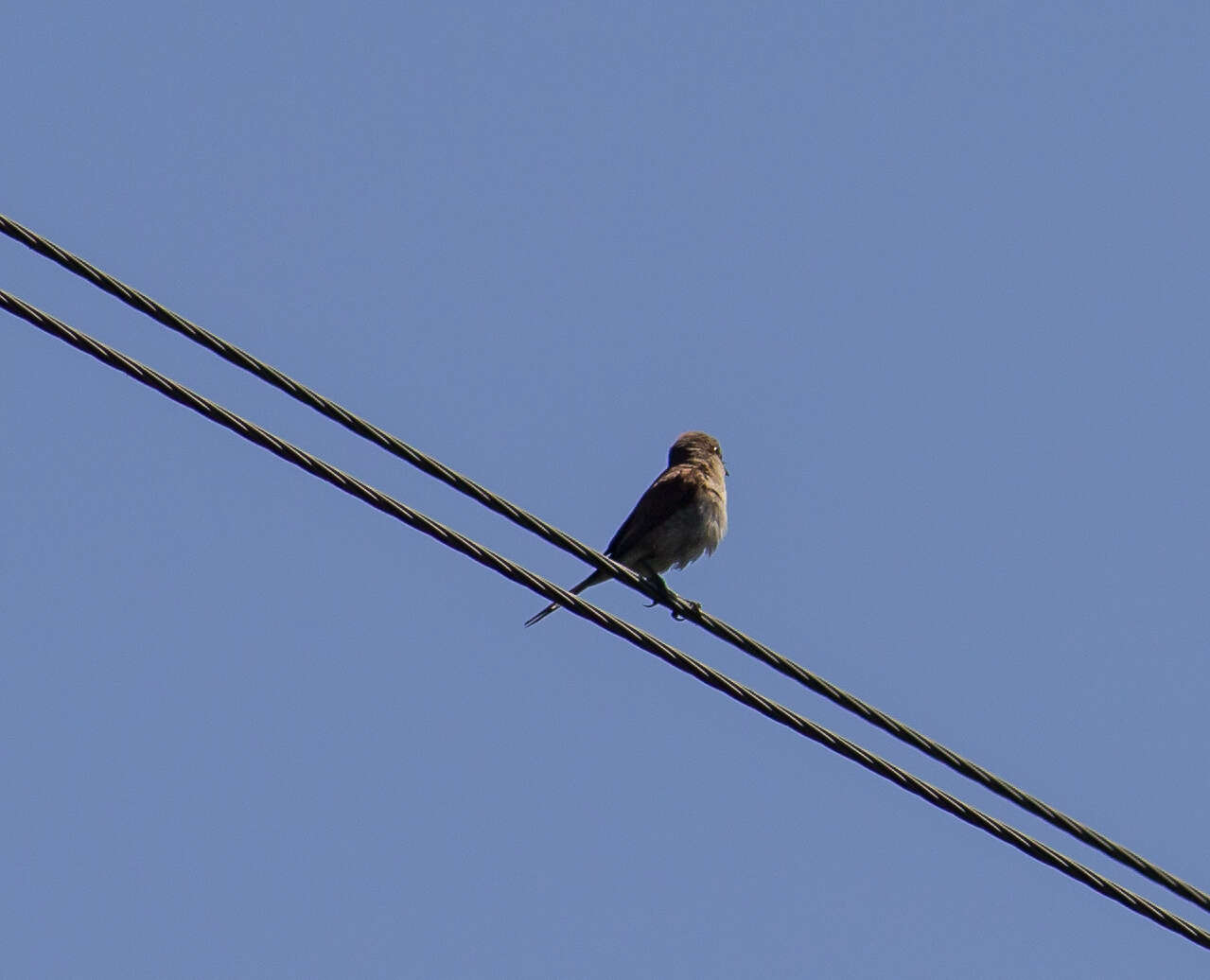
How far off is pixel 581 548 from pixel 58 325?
191cm

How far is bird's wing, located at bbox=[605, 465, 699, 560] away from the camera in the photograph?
12547 millimetres

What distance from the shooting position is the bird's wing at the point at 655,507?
12.5m

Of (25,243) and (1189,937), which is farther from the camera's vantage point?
(1189,937)

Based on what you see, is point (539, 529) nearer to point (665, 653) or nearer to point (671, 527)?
point (665, 653)

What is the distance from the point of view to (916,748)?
6406mm

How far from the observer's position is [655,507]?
498 inches

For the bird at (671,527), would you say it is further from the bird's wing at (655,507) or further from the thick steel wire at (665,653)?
the thick steel wire at (665,653)

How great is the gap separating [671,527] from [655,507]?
0.81 feet

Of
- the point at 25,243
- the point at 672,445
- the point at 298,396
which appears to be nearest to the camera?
the point at 25,243

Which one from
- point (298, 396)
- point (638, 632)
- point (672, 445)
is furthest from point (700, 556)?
point (298, 396)

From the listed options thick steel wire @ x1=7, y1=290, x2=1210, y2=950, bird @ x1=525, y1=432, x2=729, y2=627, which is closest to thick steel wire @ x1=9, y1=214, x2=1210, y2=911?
thick steel wire @ x1=7, y1=290, x2=1210, y2=950

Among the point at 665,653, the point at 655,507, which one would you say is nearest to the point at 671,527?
the point at 655,507

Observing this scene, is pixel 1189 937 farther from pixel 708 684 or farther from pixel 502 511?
pixel 502 511

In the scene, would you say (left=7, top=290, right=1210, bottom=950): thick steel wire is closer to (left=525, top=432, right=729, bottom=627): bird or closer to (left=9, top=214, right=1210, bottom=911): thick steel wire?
(left=9, top=214, right=1210, bottom=911): thick steel wire
